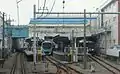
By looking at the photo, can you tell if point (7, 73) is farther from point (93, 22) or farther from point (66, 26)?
point (66, 26)

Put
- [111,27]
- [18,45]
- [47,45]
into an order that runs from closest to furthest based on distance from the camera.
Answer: [111,27], [47,45], [18,45]

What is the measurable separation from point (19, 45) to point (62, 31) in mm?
12246

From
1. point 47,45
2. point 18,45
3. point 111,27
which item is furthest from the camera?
point 18,45

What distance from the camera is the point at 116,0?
51719 mm

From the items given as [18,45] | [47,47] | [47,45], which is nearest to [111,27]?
[47,45]

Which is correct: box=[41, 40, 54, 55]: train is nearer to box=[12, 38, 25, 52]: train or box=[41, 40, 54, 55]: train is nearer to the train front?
the train front

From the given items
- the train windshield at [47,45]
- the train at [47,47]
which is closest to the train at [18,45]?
the train at [47,47]

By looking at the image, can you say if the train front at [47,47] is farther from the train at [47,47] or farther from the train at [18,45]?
the train at [18,45]

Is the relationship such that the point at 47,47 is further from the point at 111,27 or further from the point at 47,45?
the point at 111,27

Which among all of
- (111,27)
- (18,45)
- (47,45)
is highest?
(111,27)

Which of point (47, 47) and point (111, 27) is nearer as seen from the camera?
point (111, 27)

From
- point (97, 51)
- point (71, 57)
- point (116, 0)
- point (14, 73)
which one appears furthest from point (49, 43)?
point (14, 73)

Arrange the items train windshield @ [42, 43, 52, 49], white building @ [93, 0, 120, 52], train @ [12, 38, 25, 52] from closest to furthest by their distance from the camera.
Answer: white building @ [93, 0, 120, 52] < train windshield @ [42, 43, 52, 49] < train @ [12, 38, 25, 52]

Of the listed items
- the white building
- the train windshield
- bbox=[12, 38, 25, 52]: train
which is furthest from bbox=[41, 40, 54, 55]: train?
bbox=[12, 38, 25, 52]: train
